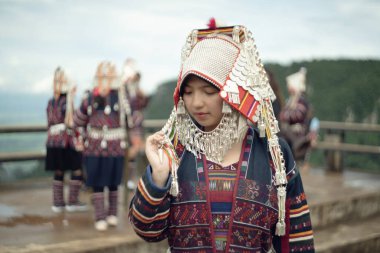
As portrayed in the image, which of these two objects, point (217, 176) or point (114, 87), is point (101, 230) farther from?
point (217, 176)

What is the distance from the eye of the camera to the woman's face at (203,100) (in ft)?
7.00

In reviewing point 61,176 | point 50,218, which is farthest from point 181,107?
point 61,176

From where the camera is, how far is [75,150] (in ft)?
21.8

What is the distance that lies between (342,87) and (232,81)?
11904mm

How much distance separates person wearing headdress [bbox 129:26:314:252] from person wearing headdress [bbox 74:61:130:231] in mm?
3601

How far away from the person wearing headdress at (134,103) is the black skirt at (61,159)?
1.25 meters

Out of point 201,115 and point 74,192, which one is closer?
point 201,115

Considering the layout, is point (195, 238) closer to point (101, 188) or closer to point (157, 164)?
point (157, 164)

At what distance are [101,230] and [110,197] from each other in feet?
1.44

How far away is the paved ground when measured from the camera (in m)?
5.04

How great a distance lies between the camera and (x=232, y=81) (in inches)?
83.6

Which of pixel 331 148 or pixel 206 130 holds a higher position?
pixel 206 130

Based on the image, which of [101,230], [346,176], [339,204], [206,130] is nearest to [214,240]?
[206,130]

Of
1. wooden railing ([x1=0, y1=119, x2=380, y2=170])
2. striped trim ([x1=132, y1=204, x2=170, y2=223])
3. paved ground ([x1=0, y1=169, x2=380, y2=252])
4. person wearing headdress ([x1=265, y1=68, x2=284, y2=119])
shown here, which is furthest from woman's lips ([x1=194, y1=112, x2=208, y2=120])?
wooden railing ([x1=0, y1=119, x2=380, y2=170])
